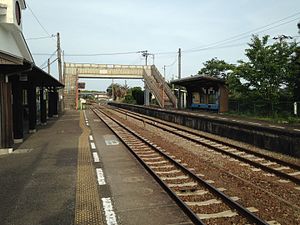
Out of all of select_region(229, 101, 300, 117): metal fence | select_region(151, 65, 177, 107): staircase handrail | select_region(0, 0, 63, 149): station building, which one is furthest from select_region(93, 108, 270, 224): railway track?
select_region(151, 65, 177, 107): staircase handrail

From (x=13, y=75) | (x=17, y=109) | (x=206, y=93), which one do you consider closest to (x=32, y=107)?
(x=17, y=109)

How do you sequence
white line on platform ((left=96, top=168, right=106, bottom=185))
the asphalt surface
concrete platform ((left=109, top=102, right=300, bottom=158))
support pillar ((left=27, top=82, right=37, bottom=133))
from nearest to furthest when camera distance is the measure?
the asphalt surface → white line on platform ((left=96, top=168, right=106, bottom=185)) → concrete platform ((left=109, top=102, right=300, bottom=158)) → support pillar ((left=27, top=82, right=37, bottom=133))

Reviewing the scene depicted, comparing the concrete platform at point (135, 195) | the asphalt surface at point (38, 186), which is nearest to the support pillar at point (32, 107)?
the asphalt surface at point (38, 186)

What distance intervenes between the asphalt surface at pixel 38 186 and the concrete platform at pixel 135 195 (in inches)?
32.3

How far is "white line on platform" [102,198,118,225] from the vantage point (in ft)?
17.1

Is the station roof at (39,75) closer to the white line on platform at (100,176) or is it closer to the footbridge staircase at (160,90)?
the white line on platform at (100,176)

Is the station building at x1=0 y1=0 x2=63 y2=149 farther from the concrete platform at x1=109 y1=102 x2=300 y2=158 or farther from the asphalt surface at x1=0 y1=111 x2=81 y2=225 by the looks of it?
the concrete platform at x1=109 y1=102 x2=300 y2=158

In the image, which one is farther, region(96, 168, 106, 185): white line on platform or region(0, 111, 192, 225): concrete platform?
region(96, 168, 106, 185): white line on platform

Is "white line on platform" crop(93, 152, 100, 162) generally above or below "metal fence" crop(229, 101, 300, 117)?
below

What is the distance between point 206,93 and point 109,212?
1336 inches

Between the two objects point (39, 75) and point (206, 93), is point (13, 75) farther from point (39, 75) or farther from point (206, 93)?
point (206, 93)

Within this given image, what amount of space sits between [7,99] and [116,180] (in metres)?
6.06

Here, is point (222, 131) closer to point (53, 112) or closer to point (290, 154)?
point (290, 154)

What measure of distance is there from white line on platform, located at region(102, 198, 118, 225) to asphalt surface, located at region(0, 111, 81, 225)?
0.56 metres
